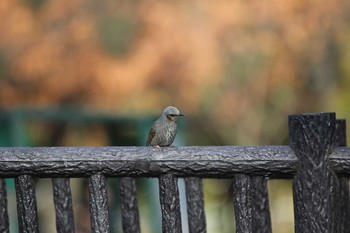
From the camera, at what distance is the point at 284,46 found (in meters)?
11.8

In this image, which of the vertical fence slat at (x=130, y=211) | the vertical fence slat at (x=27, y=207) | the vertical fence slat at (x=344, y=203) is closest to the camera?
the vertical fence slat at (x=27, y=207)

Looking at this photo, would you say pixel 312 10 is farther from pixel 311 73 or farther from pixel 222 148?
pixel 222 148

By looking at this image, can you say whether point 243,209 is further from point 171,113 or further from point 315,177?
point 171,113

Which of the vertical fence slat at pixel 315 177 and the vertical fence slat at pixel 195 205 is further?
the vertical fence slat at pixel 195 205

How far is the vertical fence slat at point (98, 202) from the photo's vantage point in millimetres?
3195

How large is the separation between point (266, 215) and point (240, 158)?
467 millimetres

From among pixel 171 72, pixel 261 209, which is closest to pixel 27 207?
pixel 261 209

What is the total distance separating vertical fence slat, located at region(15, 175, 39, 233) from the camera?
3.24 metres

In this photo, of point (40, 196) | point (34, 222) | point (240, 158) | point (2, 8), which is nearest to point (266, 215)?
point (240, 158)

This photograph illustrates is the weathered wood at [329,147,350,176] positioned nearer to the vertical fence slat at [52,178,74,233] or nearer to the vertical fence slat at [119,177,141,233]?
the vertical fence slat at [119,177,141,233]

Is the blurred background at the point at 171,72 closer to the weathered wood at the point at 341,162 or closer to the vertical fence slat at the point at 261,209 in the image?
the vertical fence slat at the point at 261,209

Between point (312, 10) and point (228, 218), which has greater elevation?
point (312, 10)

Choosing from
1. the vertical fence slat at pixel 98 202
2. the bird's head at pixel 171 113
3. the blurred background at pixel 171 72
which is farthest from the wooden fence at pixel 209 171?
the blurred background at pixel 171 72

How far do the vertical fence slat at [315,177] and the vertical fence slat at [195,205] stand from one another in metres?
0.67
